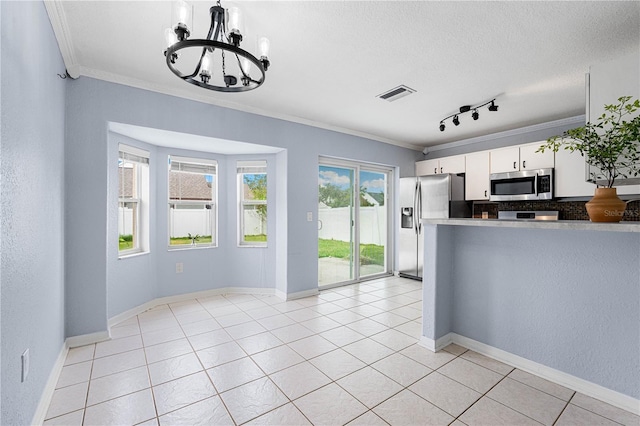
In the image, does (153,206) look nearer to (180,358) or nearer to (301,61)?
(180,358)

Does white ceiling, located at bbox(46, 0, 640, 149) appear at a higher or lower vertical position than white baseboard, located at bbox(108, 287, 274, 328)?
higher

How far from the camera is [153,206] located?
3.80 metres

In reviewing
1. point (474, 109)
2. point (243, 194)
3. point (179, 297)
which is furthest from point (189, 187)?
point (474, 109)

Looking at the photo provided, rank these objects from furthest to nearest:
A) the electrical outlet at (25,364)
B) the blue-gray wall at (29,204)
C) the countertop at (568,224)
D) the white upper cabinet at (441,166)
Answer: the white upper cabinet at (441,166), the countertop at (568,224), the electrical outlet at (25,364), the blue-gray wall at (29,204)

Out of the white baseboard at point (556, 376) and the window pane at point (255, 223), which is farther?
the window pane at point (255, 223)

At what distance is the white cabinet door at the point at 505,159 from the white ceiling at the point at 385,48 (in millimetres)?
789

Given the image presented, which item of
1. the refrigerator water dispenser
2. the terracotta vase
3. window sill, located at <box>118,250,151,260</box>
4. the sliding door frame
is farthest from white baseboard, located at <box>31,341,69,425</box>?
the refrigerator water dispenser

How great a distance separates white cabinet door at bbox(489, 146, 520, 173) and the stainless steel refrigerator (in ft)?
1.85

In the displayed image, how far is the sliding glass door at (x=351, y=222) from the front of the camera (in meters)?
4.77

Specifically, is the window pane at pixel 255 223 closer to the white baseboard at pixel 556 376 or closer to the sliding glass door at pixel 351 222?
the sliding glass door at pixel 351 222

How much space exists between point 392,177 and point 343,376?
4.14m

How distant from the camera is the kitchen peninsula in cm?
186

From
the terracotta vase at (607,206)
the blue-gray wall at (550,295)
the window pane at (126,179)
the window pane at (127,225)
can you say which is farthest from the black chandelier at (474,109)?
the window pane at (127,225)

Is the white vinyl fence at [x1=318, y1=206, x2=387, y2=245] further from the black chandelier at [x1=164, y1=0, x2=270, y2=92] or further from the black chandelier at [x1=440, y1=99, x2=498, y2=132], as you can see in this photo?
the black chandelier at [x1=164, y1=0, x2=270, y2=92]
